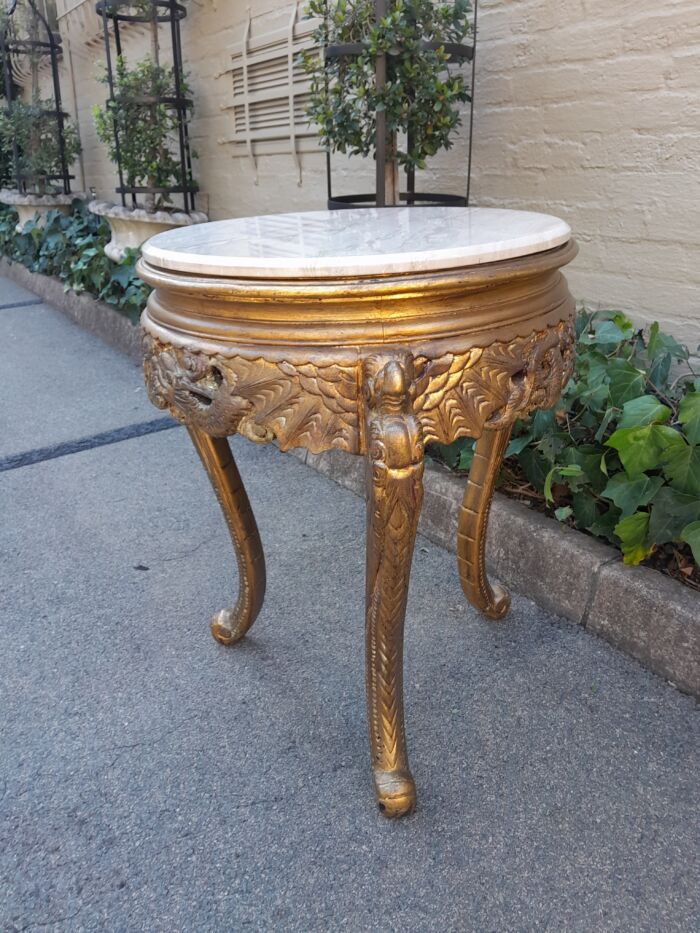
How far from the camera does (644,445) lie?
1628mm

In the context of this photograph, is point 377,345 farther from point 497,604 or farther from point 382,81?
point 382,81

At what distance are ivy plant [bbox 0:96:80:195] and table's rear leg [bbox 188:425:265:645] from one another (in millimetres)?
5422

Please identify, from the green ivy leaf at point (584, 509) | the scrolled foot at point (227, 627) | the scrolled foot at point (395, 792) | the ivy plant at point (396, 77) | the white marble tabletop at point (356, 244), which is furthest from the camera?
the ivy plant at point (396, 77)

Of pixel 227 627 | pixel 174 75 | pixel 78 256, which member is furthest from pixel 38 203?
pixel 227 627

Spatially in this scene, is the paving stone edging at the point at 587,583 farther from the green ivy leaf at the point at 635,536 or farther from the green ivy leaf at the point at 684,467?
the green ivy leaf at the point at 684,467

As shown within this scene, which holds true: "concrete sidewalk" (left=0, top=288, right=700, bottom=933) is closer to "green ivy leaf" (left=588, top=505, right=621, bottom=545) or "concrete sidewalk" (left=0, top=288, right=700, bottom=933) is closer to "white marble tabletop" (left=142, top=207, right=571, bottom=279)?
"green ivy leaf" (left=588, top=505, right=621, bottom=545)

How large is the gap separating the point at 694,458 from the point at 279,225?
99 cm

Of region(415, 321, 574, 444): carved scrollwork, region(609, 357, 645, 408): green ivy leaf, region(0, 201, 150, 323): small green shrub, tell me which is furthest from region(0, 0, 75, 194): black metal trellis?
region(415, 321, 574, 444): carved scrollwork

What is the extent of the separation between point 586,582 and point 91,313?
→ 383 cm

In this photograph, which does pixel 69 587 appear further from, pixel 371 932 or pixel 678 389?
pixel 678 389

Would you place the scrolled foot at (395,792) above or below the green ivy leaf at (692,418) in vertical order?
below

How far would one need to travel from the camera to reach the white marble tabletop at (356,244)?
977 mm

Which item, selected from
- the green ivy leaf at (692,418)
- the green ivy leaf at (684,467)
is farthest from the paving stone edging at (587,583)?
the green ivy leaf at (692,418)

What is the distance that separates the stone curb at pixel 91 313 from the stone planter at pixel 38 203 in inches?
19.8
